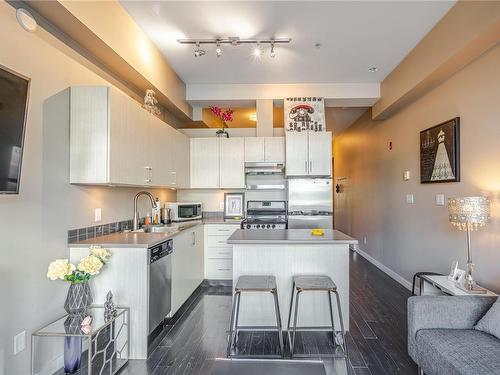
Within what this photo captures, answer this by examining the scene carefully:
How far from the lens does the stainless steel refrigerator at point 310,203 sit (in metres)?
4.46

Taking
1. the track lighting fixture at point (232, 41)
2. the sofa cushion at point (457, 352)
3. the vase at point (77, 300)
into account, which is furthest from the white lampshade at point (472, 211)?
the vase at point (77, 300)

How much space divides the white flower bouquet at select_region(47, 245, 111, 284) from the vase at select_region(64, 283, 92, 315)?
4cm

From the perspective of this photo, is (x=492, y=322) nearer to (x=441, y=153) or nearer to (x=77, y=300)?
(x=441, y=153)

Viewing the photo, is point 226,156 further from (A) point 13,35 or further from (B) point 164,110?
(A) point 13,35

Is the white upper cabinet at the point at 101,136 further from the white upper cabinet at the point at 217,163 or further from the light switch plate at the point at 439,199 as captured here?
the light switch plate at the point at 439,199

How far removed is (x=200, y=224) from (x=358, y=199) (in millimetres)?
3739

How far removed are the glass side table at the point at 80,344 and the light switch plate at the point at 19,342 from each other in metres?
0.06

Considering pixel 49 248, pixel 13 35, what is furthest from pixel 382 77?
pixel 49 248

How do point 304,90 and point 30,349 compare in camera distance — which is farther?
point 304,90

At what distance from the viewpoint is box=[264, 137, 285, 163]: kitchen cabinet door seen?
178 inches

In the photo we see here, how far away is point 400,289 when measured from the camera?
3.88 meters

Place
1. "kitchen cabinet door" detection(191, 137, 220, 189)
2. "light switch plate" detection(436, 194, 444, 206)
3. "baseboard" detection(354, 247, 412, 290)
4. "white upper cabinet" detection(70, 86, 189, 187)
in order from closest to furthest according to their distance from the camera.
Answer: "white upper cabinet" detection(70, 86, 189, 187), "light switch plate" detection(436, 194, 444, 206), "baseboard" detection(354, 247, 412, 290), "kitchen cabinet door" detection(191, 137, 220, 189)

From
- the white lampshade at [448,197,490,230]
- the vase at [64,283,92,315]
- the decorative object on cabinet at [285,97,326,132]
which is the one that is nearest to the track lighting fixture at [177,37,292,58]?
the decorative object on cabinet at [285,97,326,132]

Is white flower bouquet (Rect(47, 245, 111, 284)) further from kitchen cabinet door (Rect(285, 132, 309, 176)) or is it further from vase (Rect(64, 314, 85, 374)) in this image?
kitchen cabinet door (Rect(285, 132, 309, 176))
